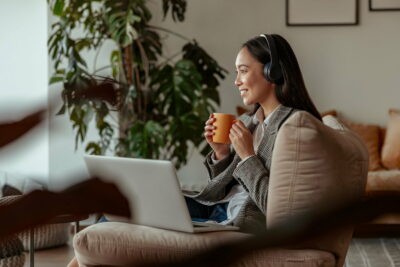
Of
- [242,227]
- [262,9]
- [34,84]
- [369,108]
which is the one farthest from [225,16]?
[34,84]

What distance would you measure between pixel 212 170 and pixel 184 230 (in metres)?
0.49

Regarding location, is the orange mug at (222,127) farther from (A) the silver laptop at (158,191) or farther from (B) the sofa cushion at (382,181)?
(B) the sofa cushion at (382,181)

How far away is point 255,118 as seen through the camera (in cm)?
251

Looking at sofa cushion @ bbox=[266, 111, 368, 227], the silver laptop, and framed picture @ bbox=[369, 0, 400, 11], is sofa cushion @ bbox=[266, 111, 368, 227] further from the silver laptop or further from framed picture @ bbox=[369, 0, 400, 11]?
framed picture @ bbox=[369, 0, 400, 11]

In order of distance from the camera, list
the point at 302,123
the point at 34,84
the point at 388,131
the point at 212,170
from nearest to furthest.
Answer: the point at 34,84
the point at 302,123
the point at 212,170
the point at 388,131

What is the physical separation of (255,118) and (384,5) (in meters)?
3.13

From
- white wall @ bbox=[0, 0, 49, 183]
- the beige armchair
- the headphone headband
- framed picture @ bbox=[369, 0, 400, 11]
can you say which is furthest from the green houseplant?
white wall @ bbox=[0, 0, 49, 183]

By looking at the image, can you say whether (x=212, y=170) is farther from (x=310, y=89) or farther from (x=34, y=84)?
(x=310, y=89)

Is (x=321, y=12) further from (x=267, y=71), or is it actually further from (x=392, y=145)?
(x=267, y=71)

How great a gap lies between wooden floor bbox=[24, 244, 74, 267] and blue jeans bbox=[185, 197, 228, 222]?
1.57m

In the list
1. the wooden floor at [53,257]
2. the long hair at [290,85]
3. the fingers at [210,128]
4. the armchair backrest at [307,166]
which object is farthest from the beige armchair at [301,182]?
the wooden floor at [53,257]

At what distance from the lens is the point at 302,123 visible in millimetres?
1758

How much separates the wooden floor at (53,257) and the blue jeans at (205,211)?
1566mm

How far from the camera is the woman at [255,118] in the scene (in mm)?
2285
